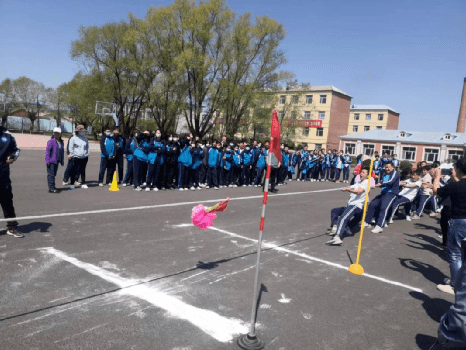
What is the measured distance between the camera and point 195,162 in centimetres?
1326

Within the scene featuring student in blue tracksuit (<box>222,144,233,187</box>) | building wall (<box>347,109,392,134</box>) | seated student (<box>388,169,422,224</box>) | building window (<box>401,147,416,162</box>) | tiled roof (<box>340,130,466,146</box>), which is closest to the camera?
seated student (<box>388,169,422,224</box>)

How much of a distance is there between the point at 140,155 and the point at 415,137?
58073 millimetres

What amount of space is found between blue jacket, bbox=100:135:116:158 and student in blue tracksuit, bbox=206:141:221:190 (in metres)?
3.98

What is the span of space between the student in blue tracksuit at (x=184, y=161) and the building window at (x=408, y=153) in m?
53.4

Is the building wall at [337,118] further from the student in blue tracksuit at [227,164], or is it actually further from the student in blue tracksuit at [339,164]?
the student in blue tracksuit at [227,164]

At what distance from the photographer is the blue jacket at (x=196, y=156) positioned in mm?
13089

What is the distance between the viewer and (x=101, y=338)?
10.2ft

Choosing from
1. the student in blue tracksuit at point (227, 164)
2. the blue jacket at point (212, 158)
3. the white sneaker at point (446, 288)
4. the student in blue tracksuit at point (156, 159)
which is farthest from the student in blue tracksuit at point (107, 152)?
the white sneaker at point (446, 288)

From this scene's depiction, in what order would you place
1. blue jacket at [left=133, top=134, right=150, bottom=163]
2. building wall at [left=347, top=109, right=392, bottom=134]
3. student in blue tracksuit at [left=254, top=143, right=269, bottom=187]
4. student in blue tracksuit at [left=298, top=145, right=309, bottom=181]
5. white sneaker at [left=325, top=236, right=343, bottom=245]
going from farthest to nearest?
building wall at [left=347, top=109, right=392, bottom=134] < student in blue tracksuit at [left=298, top=145, right=309, bottom=181] < student in blue tracksuit at [left=254, top=143, right=269, bottom=187] < blue jacket at [left=133, top=134, right=150, bottom=163] < white sneaker at [left=325, top=236, right=343, bottom=245]

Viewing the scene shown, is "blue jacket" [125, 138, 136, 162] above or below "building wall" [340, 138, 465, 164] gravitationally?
below

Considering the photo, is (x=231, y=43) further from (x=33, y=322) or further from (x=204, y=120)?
(x=33, y=322)

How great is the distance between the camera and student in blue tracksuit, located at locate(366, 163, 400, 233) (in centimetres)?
873

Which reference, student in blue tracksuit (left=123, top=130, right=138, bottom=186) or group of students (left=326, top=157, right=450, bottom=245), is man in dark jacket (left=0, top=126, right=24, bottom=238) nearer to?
group of students (left=326, top=157, right=450, bottom=245)

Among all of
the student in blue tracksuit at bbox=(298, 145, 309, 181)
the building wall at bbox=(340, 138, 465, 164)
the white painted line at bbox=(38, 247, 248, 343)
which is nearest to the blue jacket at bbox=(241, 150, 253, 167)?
the student in blue tracksuit at bbox=(298, 145, 309, 181)
